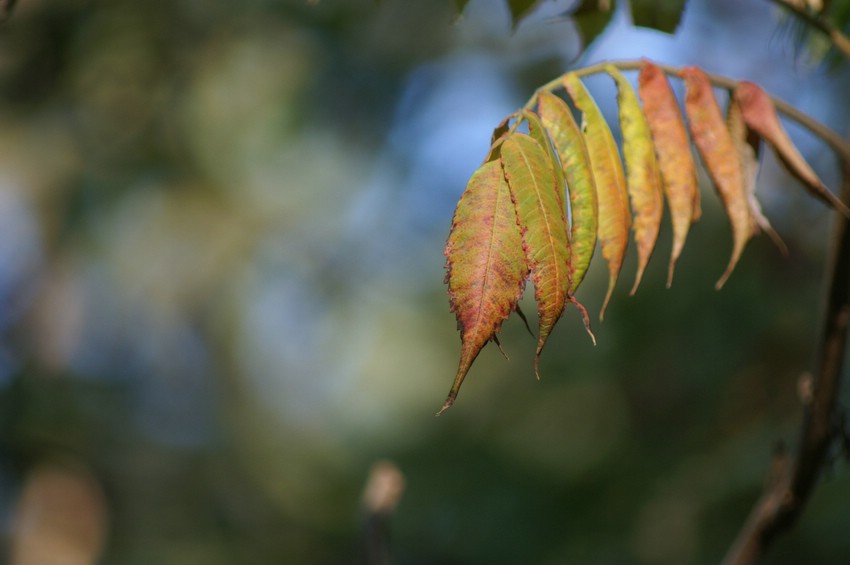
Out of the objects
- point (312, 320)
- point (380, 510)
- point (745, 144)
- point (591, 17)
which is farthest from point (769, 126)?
point (312, 320)

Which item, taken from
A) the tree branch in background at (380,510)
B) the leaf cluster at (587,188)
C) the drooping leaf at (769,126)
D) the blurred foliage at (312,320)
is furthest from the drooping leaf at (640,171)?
the blurred foliage at (312,320)

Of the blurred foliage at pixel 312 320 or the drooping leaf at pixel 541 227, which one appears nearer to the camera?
the drooping leaf at pixel 541 227

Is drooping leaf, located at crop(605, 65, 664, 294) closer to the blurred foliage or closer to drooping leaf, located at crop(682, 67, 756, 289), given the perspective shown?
drooping leaf, located at crop(682, 67, 756, 289)

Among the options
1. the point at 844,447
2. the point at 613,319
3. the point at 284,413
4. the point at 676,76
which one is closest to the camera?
the point at 676,76

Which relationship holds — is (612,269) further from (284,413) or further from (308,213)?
(284,413)

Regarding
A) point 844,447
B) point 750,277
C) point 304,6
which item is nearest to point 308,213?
point 304,6

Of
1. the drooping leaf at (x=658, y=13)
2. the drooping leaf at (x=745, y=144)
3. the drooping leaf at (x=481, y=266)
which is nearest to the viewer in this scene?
the drooping leaf at (x=481, y=266)

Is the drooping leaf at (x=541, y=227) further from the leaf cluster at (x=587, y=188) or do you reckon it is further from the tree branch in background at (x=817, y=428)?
the tree branch in background at (x=817, y=428)

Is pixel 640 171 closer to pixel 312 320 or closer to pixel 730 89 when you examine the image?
pixel 730 89
